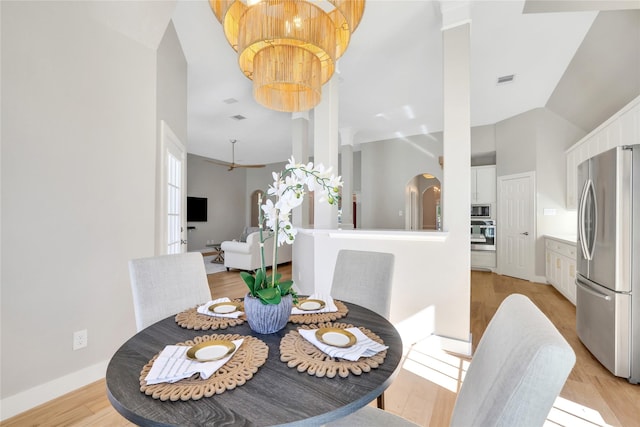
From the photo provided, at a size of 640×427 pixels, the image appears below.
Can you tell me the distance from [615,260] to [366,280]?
1846 mm

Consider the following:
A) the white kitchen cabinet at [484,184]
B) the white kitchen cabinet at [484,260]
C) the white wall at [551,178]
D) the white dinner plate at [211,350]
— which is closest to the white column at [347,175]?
the white kitchen cabinet at [484,184]

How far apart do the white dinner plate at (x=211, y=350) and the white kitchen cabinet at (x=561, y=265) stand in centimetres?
433

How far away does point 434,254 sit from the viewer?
8.07 ft

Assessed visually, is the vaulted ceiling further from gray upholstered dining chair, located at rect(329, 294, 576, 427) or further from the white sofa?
gray upholstered dining chair, located at rect(329, 294, 576, 427)

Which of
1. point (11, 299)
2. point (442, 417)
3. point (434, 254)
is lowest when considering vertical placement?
point (442, 417)

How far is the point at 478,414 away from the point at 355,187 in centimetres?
819

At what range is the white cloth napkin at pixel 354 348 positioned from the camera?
35.7 inches

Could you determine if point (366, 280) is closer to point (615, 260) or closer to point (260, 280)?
point (260, 280)

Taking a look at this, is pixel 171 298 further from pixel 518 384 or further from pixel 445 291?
pixel 445 291

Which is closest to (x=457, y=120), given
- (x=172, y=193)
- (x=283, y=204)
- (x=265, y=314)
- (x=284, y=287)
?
(x=283, y=204)

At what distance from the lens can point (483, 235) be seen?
228 inches

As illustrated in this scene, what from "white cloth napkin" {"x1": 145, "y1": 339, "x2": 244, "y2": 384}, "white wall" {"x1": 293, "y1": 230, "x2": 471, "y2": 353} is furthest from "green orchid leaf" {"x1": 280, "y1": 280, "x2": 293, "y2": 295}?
"white wall" {"x1": 293, "y1": 230, "x2": 471, "y2": 353}

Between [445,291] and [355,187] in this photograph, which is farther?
[355,187]

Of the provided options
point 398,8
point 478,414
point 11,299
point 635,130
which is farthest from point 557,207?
point 11,299
